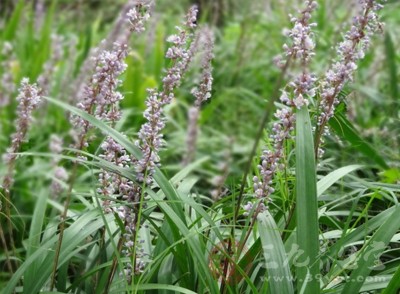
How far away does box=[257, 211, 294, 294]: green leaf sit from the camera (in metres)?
2.06

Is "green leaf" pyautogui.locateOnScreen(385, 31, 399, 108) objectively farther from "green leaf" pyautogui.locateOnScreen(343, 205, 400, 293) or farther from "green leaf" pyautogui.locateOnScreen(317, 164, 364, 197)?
"green leaf" pyautogui.locateOnScreen(343, 205, 400, 293)

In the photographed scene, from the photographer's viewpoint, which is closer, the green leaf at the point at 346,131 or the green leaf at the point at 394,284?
the green leaf at the point at 394,284

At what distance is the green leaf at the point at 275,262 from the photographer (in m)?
2.06

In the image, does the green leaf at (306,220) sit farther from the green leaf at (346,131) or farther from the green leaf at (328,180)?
the green leaf at (346,131)

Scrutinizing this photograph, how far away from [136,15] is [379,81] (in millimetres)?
4338

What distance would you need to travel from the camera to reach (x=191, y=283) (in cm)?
234

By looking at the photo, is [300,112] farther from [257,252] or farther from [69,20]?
[69,20]

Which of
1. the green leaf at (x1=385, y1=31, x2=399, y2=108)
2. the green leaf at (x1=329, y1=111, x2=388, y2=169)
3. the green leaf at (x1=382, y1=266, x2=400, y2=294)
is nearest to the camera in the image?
the green leaf at (x1=382, y1=266, x2=400, y2=294)

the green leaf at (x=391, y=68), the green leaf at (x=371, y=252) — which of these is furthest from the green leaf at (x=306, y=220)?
the green leaf at (x=391, y=68)

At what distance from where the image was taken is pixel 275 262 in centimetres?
207

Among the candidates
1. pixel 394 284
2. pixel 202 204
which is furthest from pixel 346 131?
pixel 394 284

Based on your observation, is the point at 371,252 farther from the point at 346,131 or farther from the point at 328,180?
the point at 346,131

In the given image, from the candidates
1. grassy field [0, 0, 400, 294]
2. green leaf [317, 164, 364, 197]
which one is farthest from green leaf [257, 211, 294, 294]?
green leaf [317, 164, 364, 197]

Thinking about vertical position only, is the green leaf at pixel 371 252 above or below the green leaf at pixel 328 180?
below
